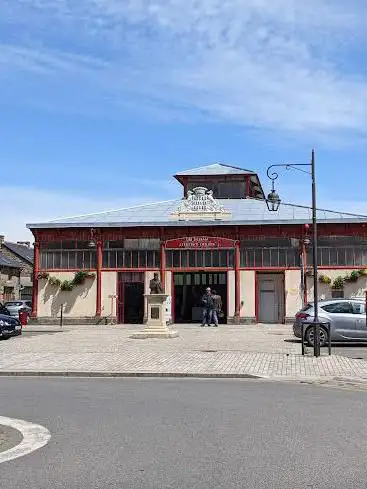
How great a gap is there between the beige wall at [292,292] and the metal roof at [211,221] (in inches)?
106

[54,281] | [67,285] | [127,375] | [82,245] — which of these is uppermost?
[82,245]

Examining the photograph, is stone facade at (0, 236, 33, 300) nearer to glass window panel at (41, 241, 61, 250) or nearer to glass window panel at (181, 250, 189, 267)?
glass window panel at (41, 241, 61, 250)

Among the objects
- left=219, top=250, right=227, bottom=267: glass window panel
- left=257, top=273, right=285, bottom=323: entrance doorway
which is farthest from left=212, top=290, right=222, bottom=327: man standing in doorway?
left=257, top=273, right=285, bottom=323: entrance doorway

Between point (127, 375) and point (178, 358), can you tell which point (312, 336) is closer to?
point (178, 358)

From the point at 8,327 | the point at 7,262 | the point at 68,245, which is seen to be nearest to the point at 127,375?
the point at 8,327

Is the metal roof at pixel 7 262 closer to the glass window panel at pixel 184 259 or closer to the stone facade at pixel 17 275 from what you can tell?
the stone facade at pixel 17 275

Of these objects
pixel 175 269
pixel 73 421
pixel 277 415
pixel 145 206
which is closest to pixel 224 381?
pixel 277 415

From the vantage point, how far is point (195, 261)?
3472cm

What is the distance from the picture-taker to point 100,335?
26.2m

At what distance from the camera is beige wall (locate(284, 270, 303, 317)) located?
33.5 metres

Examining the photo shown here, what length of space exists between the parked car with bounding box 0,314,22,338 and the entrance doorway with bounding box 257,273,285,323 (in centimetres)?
1330

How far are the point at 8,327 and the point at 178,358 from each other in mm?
10376

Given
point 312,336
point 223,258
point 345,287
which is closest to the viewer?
point 312,336

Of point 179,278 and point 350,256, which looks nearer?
point 350,256
